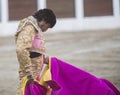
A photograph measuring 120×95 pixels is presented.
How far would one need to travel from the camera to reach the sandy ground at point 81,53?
30.7 ft

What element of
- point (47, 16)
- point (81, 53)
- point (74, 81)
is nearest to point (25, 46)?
point (47, 16)

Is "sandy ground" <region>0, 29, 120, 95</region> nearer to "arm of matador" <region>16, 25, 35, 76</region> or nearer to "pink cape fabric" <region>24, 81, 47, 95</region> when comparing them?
"pink cape fabric" <region>24, 81, 47, 95</region>

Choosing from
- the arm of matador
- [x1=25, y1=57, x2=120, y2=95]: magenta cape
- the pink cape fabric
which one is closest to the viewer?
the arm of matador

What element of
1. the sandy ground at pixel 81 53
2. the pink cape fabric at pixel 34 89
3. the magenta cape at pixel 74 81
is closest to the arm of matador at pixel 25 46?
the pink cape fabric at pixel 34 89

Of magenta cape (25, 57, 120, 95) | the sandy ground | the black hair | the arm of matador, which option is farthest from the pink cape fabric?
the sandy ground

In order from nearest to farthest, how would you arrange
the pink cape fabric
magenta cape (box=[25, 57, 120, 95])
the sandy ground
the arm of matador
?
the arm of matador < the pink cape fabric < magenta cape (box=[25, 57, 120, 95]) < the sandy ground

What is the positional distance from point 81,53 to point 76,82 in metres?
6.81

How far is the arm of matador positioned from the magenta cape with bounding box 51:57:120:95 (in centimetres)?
55

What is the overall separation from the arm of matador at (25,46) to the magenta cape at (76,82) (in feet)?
1.80

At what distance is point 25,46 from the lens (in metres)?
4.79

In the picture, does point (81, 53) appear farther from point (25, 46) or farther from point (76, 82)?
point (25, 46)

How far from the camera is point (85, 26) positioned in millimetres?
16094

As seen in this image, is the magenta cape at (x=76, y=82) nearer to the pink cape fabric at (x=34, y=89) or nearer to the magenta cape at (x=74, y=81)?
the magenta cape at (x=74, y=81)

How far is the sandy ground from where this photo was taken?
9359mm
